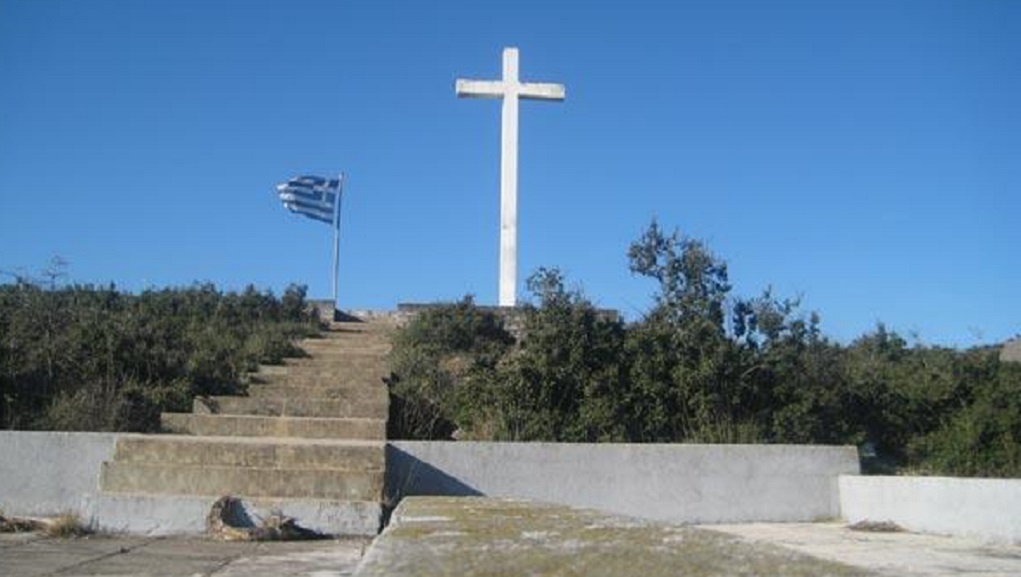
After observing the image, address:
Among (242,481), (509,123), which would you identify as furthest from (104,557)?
(509,123)

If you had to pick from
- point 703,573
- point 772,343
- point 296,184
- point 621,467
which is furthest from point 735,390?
point 296,184

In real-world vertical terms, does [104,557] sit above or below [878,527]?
below

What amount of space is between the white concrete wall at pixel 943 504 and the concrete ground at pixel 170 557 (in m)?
4.91

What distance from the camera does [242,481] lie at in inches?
354

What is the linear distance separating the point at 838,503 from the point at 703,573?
26.9ft

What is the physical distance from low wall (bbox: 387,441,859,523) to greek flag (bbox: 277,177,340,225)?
13934mm

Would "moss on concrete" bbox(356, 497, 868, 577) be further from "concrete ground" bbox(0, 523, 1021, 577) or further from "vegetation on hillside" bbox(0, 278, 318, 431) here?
"vegetation on hillside" bbox(0, 278, 318, 431)

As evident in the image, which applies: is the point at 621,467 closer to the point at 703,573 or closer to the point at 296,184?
the point at 703,573

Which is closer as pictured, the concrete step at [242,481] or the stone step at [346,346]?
the concrete step at [242,481]

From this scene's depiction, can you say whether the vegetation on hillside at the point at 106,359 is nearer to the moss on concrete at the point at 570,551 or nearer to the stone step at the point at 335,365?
the stone step at the point at 335,365

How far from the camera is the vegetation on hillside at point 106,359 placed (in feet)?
35.1

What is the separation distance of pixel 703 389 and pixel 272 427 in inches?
185

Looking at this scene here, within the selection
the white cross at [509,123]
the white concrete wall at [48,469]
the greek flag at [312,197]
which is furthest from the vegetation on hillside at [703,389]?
the greek flag at [312,197]

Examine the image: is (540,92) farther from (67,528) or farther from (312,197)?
(67,528)
